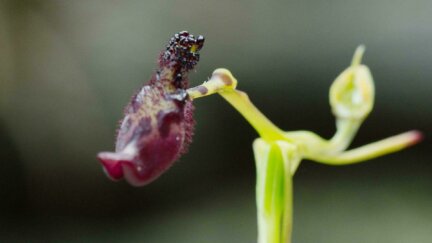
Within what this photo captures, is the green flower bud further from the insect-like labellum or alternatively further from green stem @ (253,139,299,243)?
the insect-like labellum

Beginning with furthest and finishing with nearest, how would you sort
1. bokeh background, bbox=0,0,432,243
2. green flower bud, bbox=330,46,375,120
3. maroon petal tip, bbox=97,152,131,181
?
bokeh background, bbox=0,0,432,243 → green flower bud, bbox=330,46,375,120 → maroon petal tip, bbox=97,152,131,181

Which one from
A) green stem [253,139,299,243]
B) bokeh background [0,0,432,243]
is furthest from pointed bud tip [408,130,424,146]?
bokeh background [0,0,432,243]

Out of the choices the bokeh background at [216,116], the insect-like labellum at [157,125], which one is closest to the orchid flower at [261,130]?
the insect-like labellum at [157,125]

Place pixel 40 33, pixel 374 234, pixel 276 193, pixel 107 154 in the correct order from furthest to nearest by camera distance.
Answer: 1. pixel 40 33
2. pixel 374 234
3. pixel 276 193
4. pixel 107 154

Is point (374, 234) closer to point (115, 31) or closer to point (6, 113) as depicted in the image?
point (115, 31)

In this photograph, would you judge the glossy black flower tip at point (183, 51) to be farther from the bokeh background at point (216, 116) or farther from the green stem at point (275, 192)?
the bokeh background at point (216, 116)

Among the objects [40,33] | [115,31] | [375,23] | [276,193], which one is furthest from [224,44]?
[276,193]
